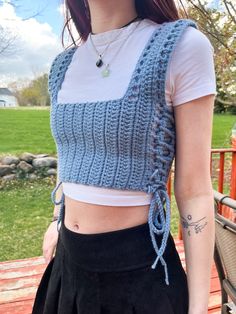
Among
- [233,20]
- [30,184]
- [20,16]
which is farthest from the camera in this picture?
[30,184]

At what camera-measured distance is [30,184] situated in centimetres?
605

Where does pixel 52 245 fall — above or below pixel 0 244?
above

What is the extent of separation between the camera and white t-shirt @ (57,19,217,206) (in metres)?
0.71

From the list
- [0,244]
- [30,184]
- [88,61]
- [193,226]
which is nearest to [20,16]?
[30,184]

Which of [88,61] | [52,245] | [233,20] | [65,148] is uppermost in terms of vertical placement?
[233,20]

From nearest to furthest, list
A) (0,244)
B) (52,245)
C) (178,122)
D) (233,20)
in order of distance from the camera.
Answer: (178,122)
(52,245)
(0,244)
(233,20)

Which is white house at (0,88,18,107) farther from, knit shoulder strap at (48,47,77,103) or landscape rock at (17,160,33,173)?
knit shoulder strap at (48,47,77,103)

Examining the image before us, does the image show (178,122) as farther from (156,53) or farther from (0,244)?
(0,244)

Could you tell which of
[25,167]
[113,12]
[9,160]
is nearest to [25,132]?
[9,160]

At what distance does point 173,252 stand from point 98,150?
277 millimetres

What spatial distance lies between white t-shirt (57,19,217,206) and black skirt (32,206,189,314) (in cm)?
8

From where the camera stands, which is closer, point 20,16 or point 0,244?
point 0,244

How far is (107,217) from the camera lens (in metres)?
0.78

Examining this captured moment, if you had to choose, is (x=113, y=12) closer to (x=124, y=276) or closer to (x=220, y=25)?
(x=124, y=276)
